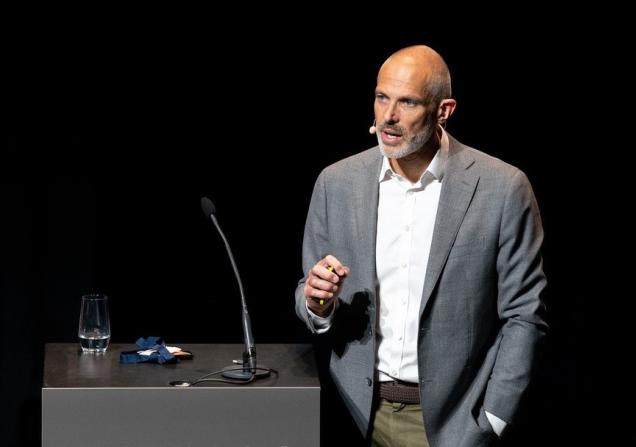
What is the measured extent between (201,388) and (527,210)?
934mm

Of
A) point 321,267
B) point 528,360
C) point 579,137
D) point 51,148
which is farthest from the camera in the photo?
point 579,137

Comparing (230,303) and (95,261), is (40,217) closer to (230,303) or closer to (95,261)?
(95,261)

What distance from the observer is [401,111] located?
105 inches

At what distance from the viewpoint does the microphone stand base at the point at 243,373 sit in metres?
2.58

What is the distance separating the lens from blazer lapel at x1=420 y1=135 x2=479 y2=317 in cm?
262

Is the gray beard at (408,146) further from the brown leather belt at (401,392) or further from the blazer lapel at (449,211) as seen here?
the brown leather belt at (401,392)

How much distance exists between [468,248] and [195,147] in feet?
4.72

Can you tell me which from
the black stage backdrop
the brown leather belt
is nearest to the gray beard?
the brown leather belt

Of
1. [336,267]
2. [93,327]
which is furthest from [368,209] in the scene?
[93,327]

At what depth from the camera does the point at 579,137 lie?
400 cm

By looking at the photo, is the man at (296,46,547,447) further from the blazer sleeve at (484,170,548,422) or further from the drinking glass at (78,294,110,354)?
the drinking glass at (78,294,110,354)

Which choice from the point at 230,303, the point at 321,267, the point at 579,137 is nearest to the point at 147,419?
the point at 321,267

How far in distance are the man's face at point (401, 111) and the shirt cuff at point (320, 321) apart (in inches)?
17.4

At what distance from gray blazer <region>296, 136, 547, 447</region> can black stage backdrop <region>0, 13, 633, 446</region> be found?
3.47 feet
